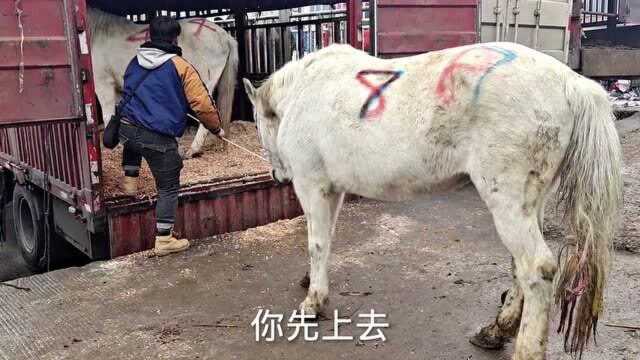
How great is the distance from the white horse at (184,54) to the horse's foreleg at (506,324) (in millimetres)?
4148

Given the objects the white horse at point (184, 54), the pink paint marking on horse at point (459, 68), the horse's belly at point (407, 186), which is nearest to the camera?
the pink paint marking on horse at point (459, 68)

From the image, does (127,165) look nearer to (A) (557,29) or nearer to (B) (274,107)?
(B) (274,107)

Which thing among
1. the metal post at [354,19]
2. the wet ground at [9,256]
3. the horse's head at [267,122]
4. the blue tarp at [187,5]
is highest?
the blue tarp at [187,5]

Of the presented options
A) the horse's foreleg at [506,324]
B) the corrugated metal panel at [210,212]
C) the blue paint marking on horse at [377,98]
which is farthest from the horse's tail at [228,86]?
the horse's foreleg at [506,324]

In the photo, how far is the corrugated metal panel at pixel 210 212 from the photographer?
470 cm

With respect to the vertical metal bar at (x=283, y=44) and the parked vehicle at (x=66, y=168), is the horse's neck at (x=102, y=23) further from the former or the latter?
the vertical metal bar at (x=283, y=44)

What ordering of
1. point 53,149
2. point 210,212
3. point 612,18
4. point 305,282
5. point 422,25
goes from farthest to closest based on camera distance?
point 612,18 < point 422,25 < point 210,212 < point 53,149 < point 305,282

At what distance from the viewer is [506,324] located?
3.09m

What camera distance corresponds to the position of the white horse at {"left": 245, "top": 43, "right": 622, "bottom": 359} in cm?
265

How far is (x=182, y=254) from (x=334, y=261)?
1.25 metres

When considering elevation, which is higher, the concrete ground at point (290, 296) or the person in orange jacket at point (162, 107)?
the person in orange jacket at point (162, 107)

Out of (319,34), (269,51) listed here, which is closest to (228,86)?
(319,34)

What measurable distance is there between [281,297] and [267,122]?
1193mm

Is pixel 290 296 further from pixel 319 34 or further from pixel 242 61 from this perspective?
pixel 242 61
